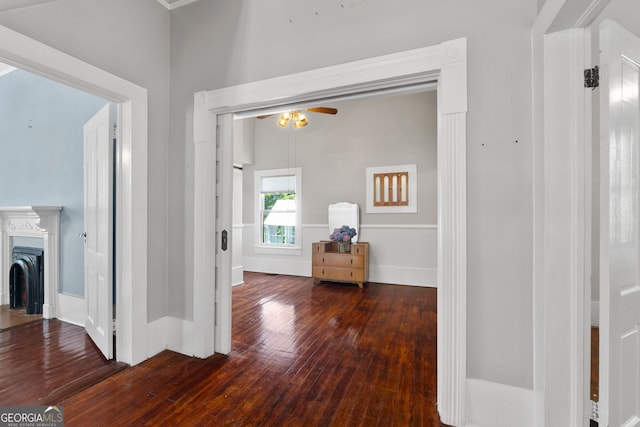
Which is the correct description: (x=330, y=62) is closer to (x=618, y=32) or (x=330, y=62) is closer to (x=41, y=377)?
(x=618, y=32)

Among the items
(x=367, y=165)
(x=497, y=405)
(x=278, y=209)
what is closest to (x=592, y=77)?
(x=497, y=405)

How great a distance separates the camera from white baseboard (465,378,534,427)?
1393 mm

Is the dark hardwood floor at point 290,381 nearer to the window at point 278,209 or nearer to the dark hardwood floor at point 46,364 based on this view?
the dark hardwood floor at point 46,364

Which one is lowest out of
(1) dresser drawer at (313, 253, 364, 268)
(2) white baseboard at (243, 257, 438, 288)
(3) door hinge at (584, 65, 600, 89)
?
(2) white baseboard at (243, 257, 438, 288)

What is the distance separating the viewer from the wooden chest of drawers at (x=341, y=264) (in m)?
4.54

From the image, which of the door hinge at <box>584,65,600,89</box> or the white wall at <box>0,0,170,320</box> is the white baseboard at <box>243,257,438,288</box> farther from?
the door hinge at <box>584,65,600,89</box>

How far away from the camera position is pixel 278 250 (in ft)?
18.6

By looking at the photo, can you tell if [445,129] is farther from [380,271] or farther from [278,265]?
[278,265]

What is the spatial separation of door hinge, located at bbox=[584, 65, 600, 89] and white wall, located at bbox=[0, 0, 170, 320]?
277cm

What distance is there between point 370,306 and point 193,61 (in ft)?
10.7

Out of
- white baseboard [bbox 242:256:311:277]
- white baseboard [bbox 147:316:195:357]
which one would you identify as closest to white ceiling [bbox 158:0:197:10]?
white baseboard [bbox 147:316:195:357]

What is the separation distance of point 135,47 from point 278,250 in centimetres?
413

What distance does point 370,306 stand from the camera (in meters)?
3.58

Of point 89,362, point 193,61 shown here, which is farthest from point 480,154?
point 89,362
